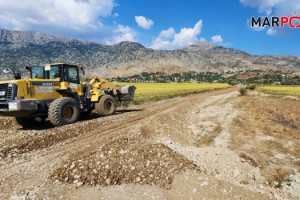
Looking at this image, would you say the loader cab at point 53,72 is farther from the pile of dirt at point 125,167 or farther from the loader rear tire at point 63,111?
the pile of dirt at point 125,167

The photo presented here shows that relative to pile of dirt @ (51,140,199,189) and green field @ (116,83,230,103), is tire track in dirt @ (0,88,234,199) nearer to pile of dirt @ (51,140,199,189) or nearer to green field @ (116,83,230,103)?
pile of dirt @ (51,140,199,189)

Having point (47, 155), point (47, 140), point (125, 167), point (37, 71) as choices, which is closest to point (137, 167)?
point (125, 167)

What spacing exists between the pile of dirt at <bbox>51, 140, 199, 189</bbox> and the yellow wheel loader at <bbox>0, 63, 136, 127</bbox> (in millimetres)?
5216

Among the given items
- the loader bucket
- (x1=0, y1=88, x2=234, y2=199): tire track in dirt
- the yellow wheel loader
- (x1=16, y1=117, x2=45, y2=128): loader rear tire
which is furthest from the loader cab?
the loader bucket

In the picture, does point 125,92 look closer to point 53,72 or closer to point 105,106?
point 105,106

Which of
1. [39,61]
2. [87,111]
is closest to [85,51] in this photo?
[39,61]

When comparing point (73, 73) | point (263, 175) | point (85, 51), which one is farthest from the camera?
point (85, 51)

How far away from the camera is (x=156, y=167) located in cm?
785

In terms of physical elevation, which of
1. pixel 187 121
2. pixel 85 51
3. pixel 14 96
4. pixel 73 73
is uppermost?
pixel 85 51

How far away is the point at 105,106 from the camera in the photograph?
54.8 ft

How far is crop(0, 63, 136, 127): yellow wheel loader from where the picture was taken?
12.2 metres

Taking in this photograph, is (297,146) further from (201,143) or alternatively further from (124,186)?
(124,186)

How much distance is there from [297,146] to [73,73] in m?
11.3

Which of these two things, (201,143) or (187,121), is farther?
(187,121)
